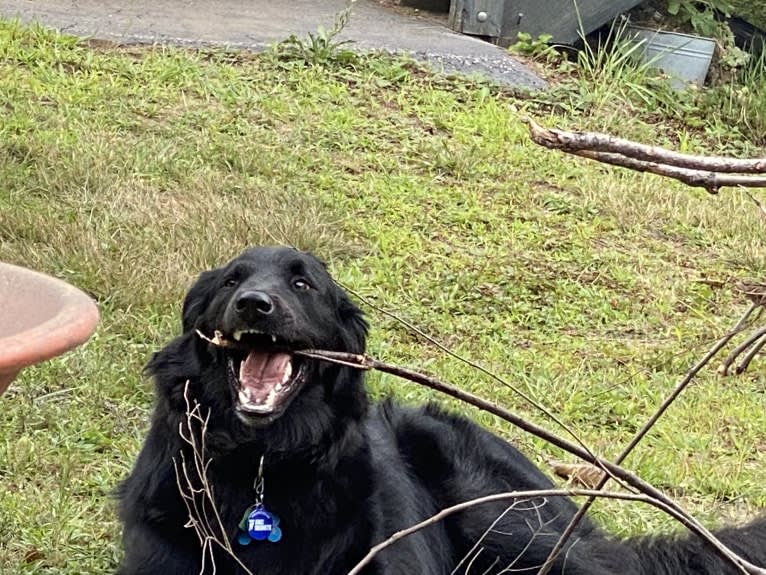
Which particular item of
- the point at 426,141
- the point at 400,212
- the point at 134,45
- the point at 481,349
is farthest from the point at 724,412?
the point at 134,45

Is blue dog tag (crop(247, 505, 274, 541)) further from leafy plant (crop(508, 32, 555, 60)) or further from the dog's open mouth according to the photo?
leafy plant (crop(508, 32, 555, 60))

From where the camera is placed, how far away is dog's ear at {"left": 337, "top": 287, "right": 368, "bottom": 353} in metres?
3.76

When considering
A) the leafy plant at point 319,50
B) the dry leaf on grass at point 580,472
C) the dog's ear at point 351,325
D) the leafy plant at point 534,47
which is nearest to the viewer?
the dog's ear at point 351,325

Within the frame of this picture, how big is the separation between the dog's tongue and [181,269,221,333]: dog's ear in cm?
29

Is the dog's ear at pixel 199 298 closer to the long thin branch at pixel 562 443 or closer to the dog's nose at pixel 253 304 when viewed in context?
the dog's nose at pixel 253 304

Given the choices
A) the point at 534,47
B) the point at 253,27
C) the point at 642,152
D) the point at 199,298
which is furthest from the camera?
the point at 534,47

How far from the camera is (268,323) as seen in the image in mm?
3240

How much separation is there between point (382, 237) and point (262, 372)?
3378mm

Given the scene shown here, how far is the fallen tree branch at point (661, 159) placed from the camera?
1.44 m

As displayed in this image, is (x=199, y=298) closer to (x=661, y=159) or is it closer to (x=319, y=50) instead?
(x=661, y=159)

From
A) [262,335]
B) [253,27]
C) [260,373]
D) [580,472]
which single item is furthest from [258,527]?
[253,27]

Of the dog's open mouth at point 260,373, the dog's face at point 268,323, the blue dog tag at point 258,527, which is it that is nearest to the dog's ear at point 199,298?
the dog's face at point 268,323

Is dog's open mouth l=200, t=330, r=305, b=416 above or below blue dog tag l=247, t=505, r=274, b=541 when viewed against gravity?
above

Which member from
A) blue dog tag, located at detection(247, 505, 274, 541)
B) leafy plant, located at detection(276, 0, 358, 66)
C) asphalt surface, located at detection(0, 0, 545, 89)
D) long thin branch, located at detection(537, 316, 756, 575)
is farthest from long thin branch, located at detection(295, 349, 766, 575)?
asphalt surface, located at detection(0, 0, 545, 89)
